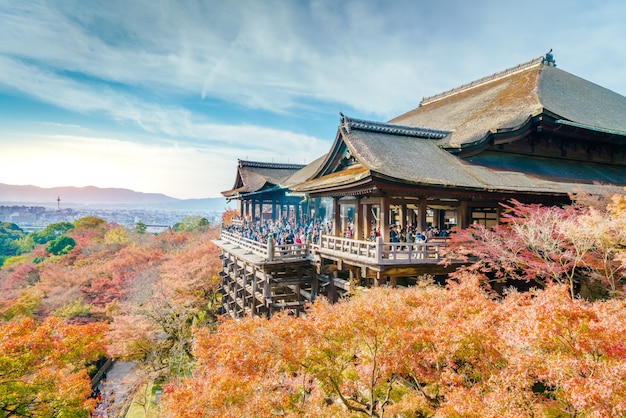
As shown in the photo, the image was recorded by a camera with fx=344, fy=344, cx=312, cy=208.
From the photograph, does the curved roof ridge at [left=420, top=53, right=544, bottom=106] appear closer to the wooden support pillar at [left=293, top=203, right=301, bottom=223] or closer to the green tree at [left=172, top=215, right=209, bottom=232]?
the wooden support pillar at [left=293, top=203, right=301, bottom=223]

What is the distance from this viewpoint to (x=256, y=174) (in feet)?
104

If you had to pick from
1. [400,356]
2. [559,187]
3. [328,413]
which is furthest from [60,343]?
[559,187]

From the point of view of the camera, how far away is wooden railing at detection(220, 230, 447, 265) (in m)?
10.8

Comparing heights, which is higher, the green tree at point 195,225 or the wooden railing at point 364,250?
the wooden railing at point 364,250

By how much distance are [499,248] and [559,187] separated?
5.57 meters

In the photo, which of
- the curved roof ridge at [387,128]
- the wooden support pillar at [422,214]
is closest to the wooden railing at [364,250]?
the wooden support pillar at [422,214]

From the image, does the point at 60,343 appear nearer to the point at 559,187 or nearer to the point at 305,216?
the point at 305,216

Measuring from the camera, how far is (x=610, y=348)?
4680 millimetres

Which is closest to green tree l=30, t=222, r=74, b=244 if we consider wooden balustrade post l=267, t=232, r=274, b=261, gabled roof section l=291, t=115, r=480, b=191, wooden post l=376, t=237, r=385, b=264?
wooden balustrade post l=267, t=232, r=274, b=261

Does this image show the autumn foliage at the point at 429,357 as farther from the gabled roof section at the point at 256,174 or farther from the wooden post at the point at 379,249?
the gabled roof section at the point at 256,174

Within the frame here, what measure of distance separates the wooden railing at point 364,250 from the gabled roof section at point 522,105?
19.5ft

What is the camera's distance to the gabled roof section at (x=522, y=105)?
1569 cm

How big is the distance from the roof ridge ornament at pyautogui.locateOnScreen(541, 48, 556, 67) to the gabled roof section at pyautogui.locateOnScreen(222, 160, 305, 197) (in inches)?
783

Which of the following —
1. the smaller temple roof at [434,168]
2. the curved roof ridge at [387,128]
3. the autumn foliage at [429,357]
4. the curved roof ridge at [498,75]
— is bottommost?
the autumn foliage at [429,357]
